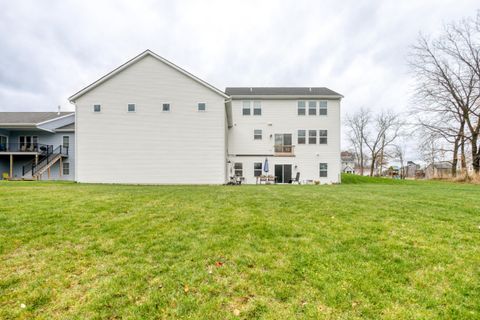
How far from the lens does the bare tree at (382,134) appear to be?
40375 millimetres

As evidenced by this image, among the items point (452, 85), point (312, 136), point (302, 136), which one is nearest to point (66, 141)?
point (302, 136)

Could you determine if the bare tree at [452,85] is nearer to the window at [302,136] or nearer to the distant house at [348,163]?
the window at [302,136]

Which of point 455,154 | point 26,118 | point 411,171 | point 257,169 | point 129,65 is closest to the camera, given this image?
point 129,65

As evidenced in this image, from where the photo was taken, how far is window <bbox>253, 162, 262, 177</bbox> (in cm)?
2078

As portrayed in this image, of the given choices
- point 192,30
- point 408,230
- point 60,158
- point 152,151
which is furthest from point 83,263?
point 60,158

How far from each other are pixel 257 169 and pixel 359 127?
3167 centimetres

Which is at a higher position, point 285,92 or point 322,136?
point 285,92

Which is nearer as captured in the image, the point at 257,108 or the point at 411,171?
the point at 257,108

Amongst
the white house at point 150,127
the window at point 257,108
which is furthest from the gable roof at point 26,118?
the window at point 257,108

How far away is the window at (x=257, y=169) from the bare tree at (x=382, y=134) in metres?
29.2

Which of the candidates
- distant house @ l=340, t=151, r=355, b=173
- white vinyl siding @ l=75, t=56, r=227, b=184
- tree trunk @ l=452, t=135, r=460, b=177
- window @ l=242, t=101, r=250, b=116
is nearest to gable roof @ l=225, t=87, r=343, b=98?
window @ l=242, t=101, r=250, b=116

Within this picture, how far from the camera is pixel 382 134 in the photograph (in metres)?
41.0

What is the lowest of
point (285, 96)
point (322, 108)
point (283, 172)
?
point (283, 172)

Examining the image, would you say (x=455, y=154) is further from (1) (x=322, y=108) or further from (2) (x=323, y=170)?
(1) (x=322, y=108)
